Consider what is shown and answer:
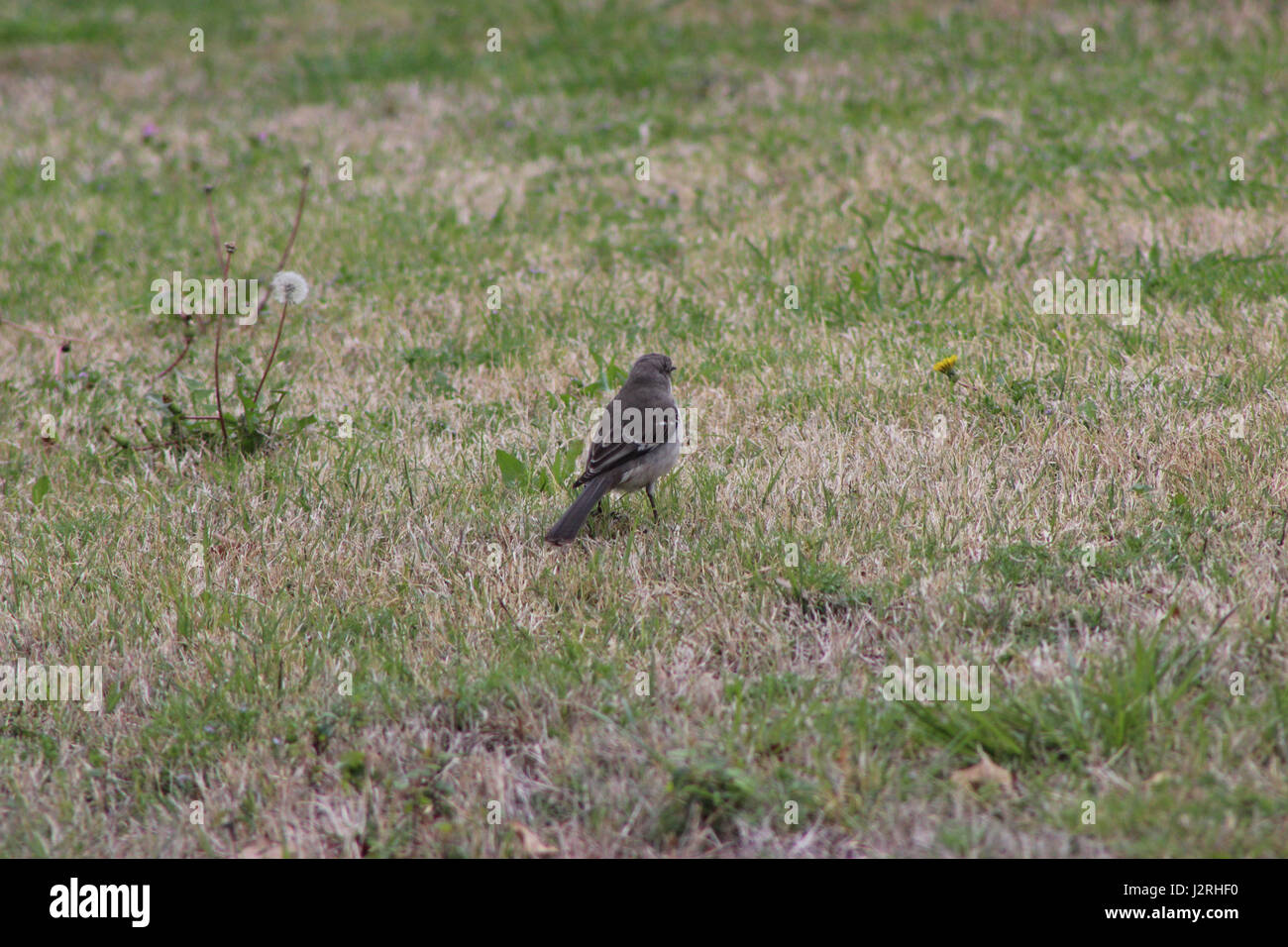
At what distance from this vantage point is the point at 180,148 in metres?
11.8

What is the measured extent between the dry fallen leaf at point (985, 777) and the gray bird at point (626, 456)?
6.46 ft

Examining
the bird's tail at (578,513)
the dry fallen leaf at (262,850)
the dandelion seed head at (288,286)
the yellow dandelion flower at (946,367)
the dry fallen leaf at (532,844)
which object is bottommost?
the dry fallen leaf at (262,850)

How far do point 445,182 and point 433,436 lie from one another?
479 centimetres

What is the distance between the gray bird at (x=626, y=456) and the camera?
4953 mm

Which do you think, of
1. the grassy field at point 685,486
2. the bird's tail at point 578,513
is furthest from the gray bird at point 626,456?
the grassy field at point 685,486

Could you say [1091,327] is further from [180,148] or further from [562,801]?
[180,148]

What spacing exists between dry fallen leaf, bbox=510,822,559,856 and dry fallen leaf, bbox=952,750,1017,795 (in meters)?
1.12

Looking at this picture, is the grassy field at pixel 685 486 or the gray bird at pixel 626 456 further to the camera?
the gray bird at pixel 626 456

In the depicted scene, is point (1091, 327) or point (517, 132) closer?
point (1091, 327)

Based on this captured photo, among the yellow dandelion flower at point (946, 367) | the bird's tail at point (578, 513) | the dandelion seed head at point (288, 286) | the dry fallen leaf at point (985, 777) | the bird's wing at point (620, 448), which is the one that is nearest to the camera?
the dry fallen leaf at point (985, 777)

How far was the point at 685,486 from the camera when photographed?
216 inches

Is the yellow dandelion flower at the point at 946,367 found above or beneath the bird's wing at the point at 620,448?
above

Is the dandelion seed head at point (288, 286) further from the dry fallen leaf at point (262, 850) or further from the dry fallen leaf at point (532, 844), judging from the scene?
the dry fallen leaf at point (532, 844)
